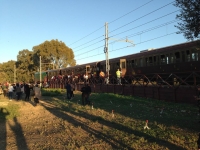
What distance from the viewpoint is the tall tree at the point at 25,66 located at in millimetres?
73444

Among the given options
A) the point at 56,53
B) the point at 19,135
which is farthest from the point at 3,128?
the point at 56,53

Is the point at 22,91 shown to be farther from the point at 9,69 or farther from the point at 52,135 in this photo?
the point at 9,69

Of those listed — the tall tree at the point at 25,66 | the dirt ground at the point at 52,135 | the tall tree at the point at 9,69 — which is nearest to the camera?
the dirt ground at the point at 52,135

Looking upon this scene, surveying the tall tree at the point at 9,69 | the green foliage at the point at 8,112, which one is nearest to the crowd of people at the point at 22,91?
the green foliage at the point at 8,112

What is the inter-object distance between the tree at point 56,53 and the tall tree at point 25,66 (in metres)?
12.6

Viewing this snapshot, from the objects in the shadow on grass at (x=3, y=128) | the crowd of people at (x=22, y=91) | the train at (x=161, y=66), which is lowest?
the shadow on grass at (x=3, y=128)

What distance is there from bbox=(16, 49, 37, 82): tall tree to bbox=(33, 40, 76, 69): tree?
12.6 m

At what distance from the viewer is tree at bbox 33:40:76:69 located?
198 ft

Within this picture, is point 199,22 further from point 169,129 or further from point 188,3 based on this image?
point 169,129

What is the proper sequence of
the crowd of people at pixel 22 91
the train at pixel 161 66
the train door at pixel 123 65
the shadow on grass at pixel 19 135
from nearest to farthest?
the shadow on grass at pixel 19 135 → the train at pixel 161 66 → the crowd of people at pixel 22 91 → the train door at pixel 123 65

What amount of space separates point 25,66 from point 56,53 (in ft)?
62.6

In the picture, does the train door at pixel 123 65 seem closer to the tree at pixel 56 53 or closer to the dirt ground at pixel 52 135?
the dirt ground at pixel 52 135

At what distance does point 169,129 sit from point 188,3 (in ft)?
13.0

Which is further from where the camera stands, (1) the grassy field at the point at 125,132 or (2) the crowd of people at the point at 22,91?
(2) the crowd of people at the point at 22,91
